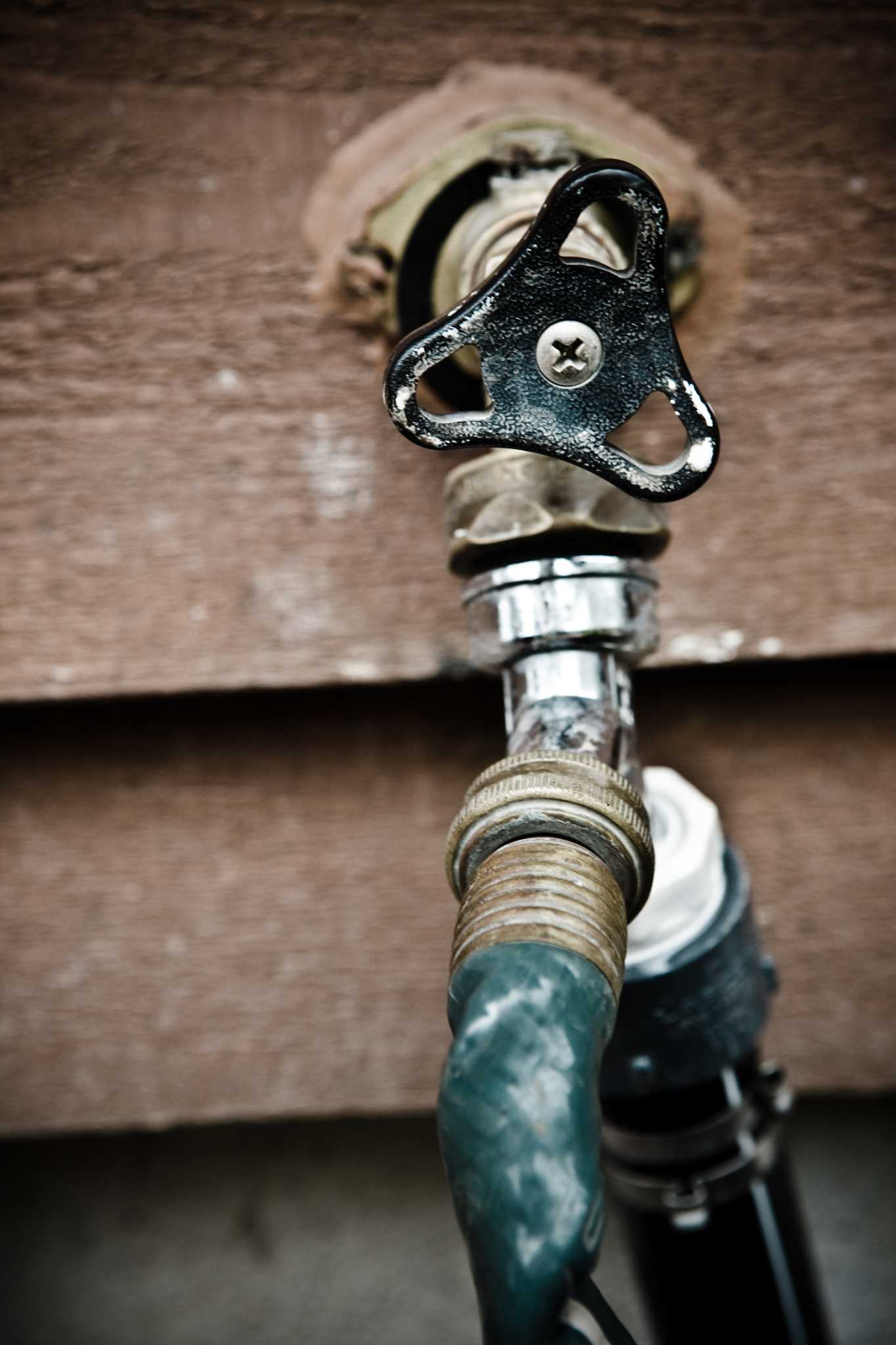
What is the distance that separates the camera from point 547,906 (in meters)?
0.25

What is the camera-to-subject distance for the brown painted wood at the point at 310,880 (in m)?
0.52

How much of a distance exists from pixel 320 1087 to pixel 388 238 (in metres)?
0.48

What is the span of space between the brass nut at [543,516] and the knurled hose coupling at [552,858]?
0.10m

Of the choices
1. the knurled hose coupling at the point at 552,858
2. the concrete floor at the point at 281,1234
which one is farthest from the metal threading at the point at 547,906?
the concrete floor at the point at 281,1234

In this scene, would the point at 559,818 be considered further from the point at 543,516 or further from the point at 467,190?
the point at 467,190

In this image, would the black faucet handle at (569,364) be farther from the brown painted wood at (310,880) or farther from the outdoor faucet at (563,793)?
the brown painted wood at (310,880)

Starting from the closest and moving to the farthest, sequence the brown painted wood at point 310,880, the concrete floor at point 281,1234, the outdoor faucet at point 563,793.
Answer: the outdoor faucet at point 563,793 < the brown painted wood at point 310,880 < the concrete floor at point 281,1234

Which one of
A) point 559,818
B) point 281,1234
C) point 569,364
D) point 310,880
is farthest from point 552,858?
point 281,1234

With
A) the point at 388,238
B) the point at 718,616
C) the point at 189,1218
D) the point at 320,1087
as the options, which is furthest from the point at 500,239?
the point at 189,1218

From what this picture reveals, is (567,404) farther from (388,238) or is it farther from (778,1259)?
(778,1259)

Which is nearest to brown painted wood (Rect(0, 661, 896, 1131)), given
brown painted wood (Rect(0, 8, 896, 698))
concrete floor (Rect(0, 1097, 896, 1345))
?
brown painted wood (Rect(0, 8, 896, 698))

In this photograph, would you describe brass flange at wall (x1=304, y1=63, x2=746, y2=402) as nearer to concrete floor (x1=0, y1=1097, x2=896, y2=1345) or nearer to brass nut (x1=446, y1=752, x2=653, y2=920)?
brass nut (x1=446, y1=752, x2=653, y2=920)

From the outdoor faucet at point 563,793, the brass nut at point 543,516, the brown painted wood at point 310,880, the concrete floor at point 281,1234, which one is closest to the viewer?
the outdoor faucet at point 563,793

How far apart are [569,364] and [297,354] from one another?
22 centimetres
